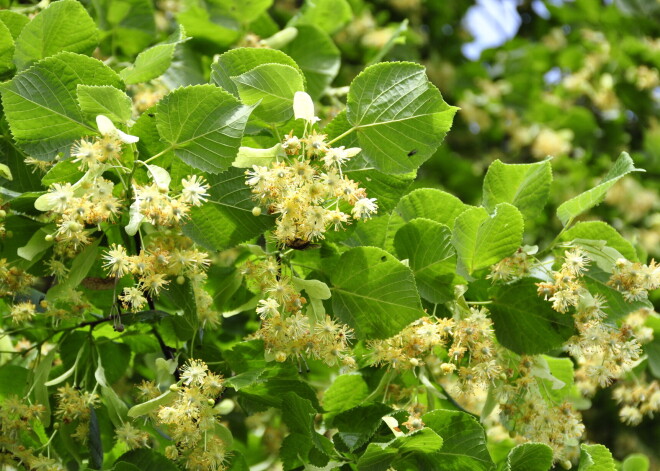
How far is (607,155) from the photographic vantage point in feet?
12.2

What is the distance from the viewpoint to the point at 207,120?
1.17 m

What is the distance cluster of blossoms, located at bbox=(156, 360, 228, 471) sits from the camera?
1.17 m

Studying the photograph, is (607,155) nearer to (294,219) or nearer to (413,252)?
(413,252)

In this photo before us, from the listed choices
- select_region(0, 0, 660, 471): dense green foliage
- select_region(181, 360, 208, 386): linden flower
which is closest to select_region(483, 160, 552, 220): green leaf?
select_region(0, 0, 660, 471): dense green foliage

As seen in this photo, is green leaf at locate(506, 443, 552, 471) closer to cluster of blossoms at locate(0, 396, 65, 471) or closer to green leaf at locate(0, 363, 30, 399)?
cluster of blossoms at locate(0, 396, 65, 471)

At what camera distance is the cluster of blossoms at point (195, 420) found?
1.17 metres

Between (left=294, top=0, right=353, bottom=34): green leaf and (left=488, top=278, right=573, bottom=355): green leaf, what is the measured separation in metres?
1.01

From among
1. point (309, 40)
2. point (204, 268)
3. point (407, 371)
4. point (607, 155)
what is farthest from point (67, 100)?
point (607, 155)

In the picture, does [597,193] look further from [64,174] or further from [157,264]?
[64,174]

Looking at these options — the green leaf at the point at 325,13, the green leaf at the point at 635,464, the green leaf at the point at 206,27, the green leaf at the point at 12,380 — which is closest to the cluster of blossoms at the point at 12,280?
the green leaf at the point at 12,380

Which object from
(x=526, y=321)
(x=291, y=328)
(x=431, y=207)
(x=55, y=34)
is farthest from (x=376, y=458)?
(x=55, y=34)

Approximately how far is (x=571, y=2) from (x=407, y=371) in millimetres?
3541

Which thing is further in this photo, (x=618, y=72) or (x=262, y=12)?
(x=618, y=72)

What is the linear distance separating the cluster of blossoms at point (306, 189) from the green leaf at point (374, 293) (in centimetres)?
9
